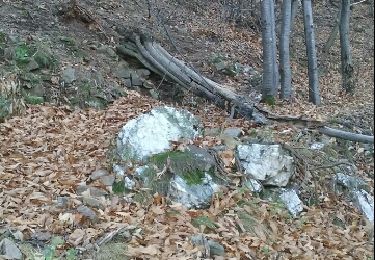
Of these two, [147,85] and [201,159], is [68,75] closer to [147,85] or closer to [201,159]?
[147,85]

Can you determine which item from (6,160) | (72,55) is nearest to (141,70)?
(72,55)

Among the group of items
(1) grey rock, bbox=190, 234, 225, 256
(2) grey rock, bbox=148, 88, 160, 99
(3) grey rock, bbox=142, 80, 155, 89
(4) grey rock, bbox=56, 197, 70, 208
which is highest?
(1) grey rock, bbox=190, 234, 225, 256

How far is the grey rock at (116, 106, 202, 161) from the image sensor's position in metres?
6.44

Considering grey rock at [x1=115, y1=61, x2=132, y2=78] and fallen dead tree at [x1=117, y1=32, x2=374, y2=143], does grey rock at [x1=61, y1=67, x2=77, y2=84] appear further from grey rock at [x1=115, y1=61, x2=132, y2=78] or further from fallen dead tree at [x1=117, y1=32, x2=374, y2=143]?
fallen dead tree at [x1=117, y1=32, x2=374, y2=143]

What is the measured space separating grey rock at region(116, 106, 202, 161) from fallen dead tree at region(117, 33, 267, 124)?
2062 millimetres

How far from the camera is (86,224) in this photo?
519 cm

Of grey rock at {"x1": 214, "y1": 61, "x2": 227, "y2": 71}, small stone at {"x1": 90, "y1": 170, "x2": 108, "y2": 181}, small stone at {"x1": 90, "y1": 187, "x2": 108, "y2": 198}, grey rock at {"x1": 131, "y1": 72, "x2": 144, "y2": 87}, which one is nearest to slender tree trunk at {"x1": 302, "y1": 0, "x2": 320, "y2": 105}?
grey rock at {"x1": 214, "y1": 61, "x2": 227, "y2": 71}

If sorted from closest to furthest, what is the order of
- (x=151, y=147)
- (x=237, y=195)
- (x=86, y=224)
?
(x=86, y=224)
(x=237, y=195)
(x=151, y=147)

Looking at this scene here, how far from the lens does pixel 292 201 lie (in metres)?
6.31

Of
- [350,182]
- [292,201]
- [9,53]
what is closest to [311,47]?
[350,182]

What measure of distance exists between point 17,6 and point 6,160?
715 cm

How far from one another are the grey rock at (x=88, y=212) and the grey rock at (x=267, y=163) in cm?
206

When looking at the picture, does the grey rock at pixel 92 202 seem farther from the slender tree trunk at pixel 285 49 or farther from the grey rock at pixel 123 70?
the slender tree trunk at pixel 285 49

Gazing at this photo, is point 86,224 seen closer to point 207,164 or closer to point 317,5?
point 207,164
